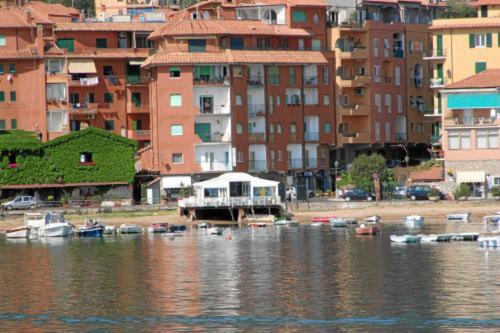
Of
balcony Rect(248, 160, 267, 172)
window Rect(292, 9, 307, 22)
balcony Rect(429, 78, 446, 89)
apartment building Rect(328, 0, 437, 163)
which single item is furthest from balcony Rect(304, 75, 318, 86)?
balcony Rect(429, 78, 446, 89)

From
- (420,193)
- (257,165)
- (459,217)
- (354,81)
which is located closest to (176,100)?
(257,165)

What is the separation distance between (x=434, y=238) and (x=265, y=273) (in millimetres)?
20092

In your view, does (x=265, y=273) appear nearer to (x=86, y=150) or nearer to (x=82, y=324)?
(x=82, y=324)

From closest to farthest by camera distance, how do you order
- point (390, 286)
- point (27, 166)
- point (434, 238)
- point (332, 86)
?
point (390, 286)
point (434, 238)
point (27, 166)
point (332, 86)

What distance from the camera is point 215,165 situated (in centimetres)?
14650

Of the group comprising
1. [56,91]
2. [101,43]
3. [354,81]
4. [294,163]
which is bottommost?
[294,163]

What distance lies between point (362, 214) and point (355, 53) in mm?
27677

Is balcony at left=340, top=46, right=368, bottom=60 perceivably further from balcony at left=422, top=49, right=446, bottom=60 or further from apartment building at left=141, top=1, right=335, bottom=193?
balcony at left=422, top=49, right=446, bottom=60

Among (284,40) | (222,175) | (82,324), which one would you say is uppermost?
(284,40)

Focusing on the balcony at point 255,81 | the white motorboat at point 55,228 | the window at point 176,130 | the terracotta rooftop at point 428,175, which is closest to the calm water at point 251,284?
the white motorboat at point 55,228

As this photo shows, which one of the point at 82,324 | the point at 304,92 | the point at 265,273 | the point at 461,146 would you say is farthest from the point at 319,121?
the point at 82,324

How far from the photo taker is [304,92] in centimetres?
15188

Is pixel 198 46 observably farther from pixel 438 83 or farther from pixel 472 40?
pixel 472 40

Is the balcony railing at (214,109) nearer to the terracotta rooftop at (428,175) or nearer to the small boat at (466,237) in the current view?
the terracotta rooftop at (428,175)
